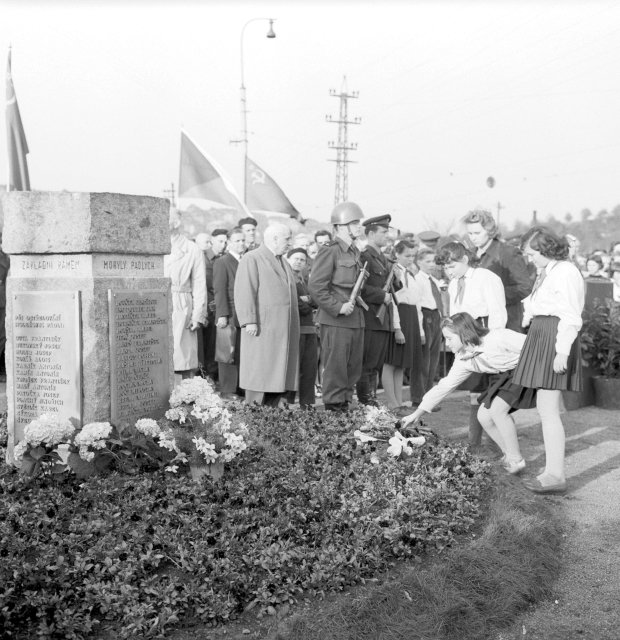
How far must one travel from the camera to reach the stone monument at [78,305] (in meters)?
4.92

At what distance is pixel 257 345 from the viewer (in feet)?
22.9

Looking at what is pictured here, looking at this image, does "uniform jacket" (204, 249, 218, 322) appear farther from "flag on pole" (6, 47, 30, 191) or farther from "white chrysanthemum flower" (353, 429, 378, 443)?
"white chrysanthemum flower" (353, 429, 378, 443)

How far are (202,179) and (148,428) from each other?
297 inches

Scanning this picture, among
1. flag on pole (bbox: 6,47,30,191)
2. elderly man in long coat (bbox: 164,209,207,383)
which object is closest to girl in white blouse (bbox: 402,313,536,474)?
elderly man in long coat (bbox: 164,209,207,383)

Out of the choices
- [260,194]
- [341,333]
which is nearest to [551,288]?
[341,333]

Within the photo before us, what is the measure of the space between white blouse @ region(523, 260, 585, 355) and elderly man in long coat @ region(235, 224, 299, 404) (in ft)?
7.48

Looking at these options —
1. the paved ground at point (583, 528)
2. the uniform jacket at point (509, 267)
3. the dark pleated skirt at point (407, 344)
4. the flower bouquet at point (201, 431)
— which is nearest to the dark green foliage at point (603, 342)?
the paved ground at point (583, 528)

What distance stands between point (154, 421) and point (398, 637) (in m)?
2.19

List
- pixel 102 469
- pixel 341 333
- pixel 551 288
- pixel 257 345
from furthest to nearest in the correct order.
Answer: pixel 341 333 < pixel 257 345 < pixel 551 288 < pixel 102 469

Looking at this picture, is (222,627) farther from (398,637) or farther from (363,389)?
(363,389)

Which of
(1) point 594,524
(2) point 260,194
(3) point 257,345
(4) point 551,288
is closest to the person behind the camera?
(1) point 594,524

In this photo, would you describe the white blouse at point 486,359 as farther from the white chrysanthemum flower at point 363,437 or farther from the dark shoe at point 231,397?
the dark shoe at point 231,397

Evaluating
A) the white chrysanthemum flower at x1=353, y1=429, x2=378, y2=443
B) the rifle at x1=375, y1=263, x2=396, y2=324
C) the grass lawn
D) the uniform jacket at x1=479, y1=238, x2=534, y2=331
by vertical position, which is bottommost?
the grass lawn

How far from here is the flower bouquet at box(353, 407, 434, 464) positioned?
5.26 metres
